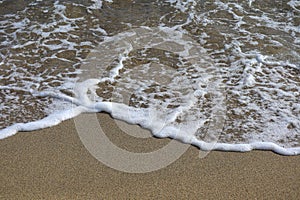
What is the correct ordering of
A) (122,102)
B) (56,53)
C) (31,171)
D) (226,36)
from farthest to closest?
(226,36) < (56,53) < (122,102) < (31,171)

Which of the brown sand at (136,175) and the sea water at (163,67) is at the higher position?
the brown sand at (136,175)

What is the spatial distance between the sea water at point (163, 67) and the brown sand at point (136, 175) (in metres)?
0.16

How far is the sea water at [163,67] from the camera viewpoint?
124 inches

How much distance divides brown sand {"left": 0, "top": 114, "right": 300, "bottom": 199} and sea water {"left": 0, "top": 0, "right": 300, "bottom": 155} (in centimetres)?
16

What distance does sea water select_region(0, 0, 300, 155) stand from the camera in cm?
316

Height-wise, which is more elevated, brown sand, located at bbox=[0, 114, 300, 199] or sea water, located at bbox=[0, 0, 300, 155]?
brown sand, located at bbox=[0, 114, 300, 199]

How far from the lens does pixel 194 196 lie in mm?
2500

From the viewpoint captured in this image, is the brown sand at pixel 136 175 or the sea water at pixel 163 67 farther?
the sea water at pixel 163 67

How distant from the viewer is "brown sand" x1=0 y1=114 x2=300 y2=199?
2.52m

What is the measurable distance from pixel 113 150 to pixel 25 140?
0.62 metres

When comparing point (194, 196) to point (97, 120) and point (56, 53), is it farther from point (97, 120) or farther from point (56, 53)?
point (56, 53)

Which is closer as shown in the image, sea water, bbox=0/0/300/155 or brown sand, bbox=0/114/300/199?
brown sand, bbox=0/114/300/199

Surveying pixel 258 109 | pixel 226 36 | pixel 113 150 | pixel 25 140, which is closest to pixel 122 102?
pixel 113 150

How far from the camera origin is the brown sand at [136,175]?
252 centimetres
